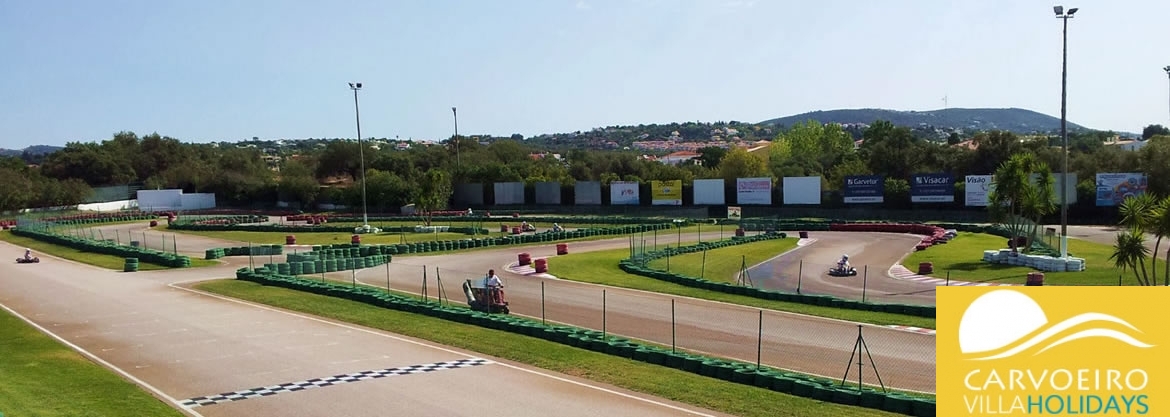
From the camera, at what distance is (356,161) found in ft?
510

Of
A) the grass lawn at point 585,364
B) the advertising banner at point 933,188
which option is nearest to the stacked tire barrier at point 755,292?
the grass lawn at point 585,364

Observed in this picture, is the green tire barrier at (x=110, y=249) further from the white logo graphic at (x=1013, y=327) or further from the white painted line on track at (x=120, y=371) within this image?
the white logo graphic at (x=1013, y=327)

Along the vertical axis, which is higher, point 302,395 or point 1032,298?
point 1032,298

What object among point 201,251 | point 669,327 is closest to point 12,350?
point 669,327

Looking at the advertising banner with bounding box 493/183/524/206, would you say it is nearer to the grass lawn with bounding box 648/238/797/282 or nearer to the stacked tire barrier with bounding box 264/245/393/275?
the grass lawn with bounding box 648/238/797/282

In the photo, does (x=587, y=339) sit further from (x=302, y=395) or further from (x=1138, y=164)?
(x=1138, y=164)

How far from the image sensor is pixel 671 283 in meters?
34.4

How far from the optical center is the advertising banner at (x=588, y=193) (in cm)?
Result: 9212

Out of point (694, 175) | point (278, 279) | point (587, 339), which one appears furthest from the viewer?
point (694, 175)

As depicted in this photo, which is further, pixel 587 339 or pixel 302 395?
pixel 587 339

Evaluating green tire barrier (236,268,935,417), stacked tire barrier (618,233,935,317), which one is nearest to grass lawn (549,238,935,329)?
stacked tire barrier (618,233,935,317)

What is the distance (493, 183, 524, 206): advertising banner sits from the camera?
98812mm

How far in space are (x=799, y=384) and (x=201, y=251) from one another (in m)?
48.2

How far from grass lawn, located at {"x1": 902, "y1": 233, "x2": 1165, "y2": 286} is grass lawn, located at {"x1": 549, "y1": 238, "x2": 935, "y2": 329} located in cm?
916
